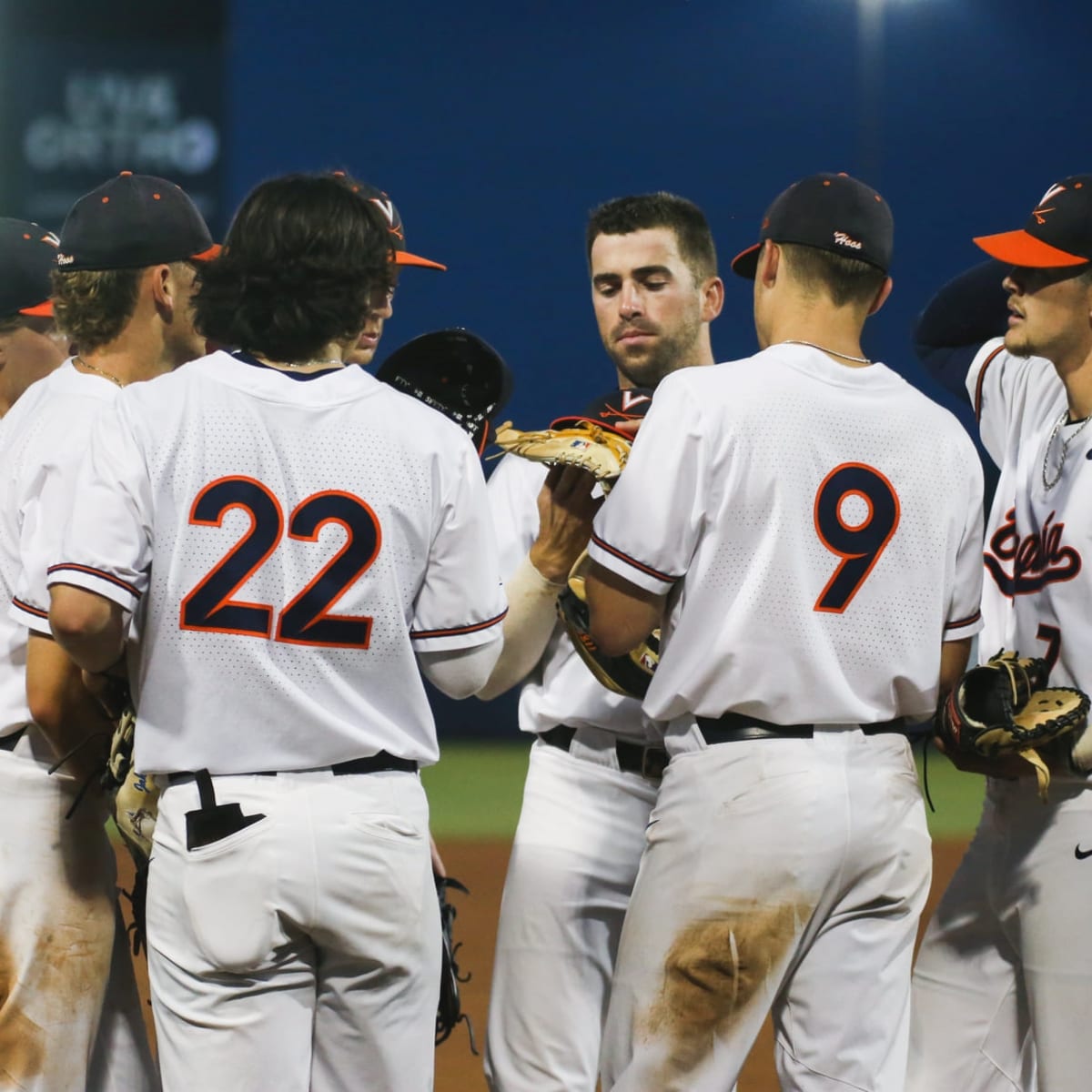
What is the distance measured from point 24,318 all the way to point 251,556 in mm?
1568

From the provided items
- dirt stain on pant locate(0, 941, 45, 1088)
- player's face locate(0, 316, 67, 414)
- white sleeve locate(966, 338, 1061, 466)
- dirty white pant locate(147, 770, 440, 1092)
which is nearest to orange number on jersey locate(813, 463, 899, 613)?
dirty white pant locate(147, 770, 440, 1092)

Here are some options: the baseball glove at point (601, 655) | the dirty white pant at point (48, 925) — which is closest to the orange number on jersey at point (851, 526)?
the baseball glove at point (601, 655)

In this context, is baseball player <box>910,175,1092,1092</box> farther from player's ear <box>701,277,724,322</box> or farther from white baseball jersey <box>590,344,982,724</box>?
player's ear <box>701,277,724,322</box>

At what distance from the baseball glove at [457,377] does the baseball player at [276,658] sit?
3.24ft

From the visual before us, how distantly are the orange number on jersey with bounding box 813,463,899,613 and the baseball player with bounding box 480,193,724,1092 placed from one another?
53 centimetres

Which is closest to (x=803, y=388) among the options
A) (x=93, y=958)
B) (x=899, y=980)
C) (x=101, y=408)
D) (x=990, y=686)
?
(x=990, y=686)

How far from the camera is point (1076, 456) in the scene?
296cm

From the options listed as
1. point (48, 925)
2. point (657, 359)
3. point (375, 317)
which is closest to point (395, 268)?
point (375, 317)

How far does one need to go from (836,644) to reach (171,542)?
42.7 inches

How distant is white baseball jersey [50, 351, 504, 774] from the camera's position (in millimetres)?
2215

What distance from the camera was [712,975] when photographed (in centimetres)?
248

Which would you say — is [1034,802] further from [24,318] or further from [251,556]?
[24,318]

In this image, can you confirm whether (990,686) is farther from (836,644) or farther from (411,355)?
(411,355)

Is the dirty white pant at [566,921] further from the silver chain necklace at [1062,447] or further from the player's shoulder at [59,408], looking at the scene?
the player's shoulder at [59,408]
